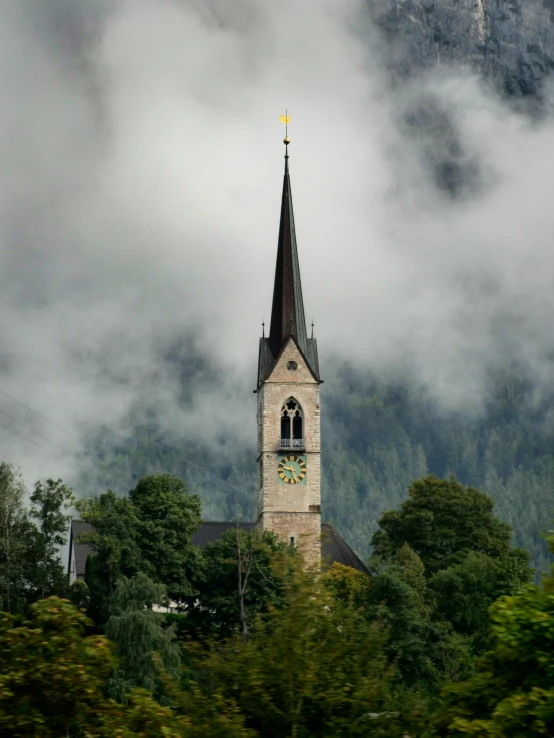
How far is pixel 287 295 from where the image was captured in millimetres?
95562

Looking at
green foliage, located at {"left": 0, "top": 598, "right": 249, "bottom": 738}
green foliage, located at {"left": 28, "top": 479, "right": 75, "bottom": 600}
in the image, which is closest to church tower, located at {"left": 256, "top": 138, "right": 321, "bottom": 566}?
green foliage, located at {"left": 28, "top": 479, "right": 75, "bottom": 600}

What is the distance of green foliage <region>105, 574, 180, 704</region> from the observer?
184ft

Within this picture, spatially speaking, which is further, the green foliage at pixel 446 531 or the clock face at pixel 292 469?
the green foliage at pixel 446 531

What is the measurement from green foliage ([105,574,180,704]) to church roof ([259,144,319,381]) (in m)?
27.9

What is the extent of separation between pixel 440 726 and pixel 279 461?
70155mm

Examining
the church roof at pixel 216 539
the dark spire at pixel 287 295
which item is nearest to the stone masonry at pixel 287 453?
the dark spire at pixel 287 295

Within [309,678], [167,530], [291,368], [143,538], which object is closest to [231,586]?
[167,530]

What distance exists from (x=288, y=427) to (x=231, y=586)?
19242mm

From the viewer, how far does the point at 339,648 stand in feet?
71.1

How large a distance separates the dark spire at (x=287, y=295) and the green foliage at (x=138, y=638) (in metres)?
28.9

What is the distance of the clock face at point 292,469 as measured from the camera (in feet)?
Result: 295

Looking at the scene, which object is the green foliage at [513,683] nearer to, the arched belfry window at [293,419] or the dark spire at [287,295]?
the arched belfry window at [293,419]

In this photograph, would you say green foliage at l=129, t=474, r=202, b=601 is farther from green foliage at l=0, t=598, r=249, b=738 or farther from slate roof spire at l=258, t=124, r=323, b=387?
green foliage at l=0, t=598, r=249, b=738

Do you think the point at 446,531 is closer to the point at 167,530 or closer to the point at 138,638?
the point at 167,530
